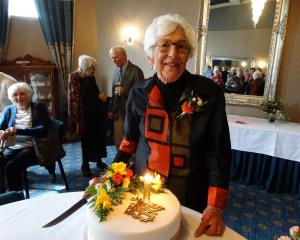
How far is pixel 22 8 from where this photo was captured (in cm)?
431

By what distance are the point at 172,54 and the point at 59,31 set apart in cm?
400

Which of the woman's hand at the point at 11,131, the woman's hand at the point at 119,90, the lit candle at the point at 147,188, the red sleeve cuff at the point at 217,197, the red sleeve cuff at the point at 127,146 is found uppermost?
the woman's hand at the point at 119,90

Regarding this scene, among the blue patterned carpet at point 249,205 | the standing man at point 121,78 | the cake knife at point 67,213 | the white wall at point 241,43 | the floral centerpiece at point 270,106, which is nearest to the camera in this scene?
the cake knife at point 67,213

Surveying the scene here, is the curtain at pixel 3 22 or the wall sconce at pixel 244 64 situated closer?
the wall sconce at pixel 244 64

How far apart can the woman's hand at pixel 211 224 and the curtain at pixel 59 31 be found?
417 centimetres

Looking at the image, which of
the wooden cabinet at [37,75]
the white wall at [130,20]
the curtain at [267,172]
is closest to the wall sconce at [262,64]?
the white wall at [130,20]

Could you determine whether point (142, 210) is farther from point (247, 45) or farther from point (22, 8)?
point (22, 8)

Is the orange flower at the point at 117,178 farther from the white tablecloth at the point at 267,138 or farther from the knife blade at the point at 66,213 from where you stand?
the white tablecloth at the point at 267,138

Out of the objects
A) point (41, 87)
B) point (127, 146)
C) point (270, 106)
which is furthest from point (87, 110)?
point (270, 106)

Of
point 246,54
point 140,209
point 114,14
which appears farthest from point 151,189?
point 114,14

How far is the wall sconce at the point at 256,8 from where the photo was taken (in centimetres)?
314

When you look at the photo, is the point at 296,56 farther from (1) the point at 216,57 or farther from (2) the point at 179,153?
(2) the point at 179,153

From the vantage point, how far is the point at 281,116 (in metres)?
3.06

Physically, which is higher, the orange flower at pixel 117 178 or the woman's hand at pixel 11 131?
the orange flower at pixel 117 178
